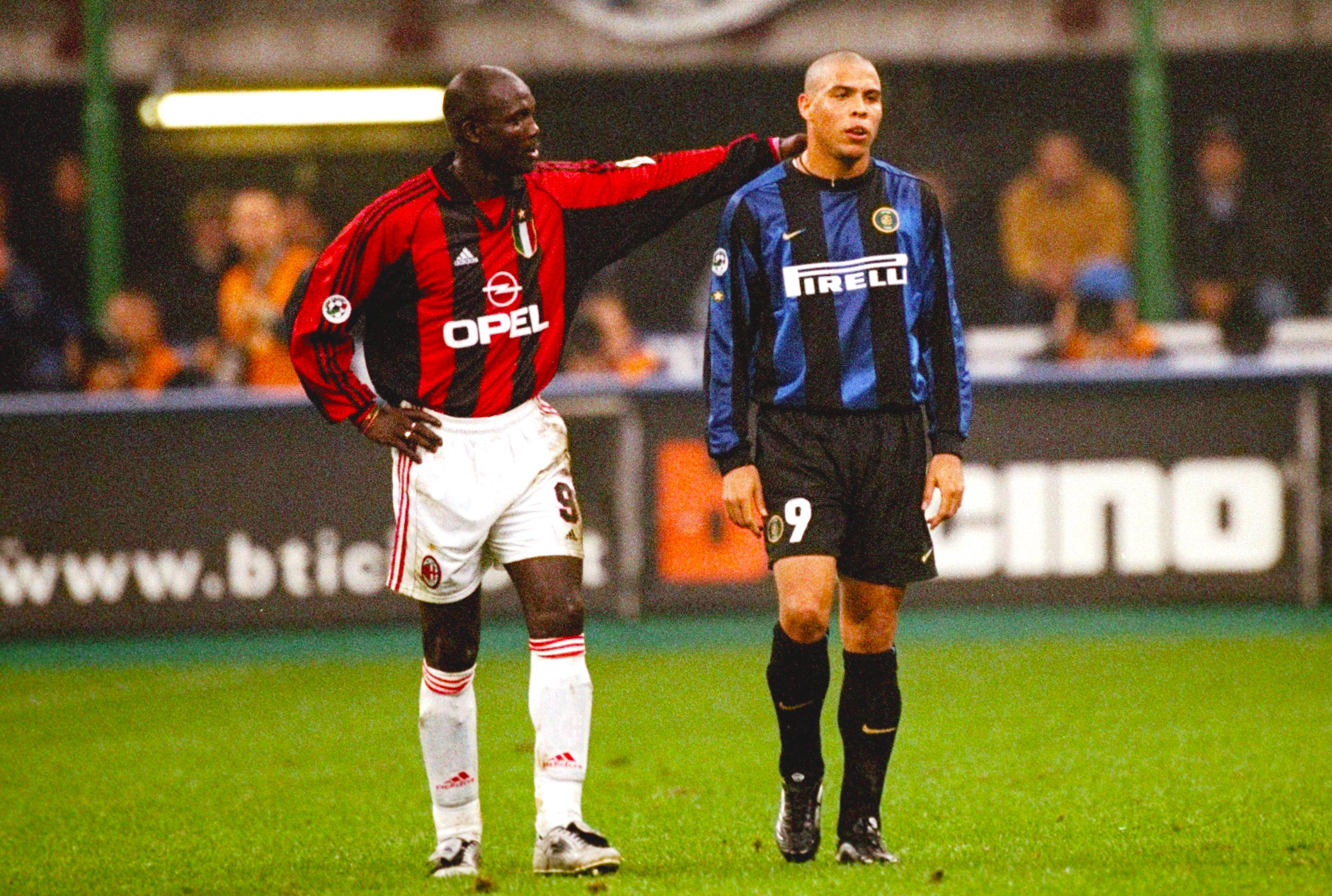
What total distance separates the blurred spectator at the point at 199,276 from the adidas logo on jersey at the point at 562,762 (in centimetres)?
1063

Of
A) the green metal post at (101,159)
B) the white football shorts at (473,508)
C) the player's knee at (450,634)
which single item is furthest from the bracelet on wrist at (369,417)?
the green metal post at (101,159)

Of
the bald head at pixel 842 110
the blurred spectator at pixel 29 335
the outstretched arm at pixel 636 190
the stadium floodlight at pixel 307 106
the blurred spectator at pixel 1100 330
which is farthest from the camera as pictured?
the stadium floodlight at pixel 307 106

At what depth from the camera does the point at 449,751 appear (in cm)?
564

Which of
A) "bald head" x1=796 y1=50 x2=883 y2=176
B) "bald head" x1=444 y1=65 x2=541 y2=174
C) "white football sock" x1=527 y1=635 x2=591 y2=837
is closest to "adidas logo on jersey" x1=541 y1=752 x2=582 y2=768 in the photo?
"white football sock" x1=527 y1=635 x2=591 y2=837

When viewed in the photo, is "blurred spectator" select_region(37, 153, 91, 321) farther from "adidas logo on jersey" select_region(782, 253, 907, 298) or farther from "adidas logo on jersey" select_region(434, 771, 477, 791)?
"adidas logo on jersey" select_region(782, 253, 907, 298)

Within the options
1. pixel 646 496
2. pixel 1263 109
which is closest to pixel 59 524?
pixel 646 496

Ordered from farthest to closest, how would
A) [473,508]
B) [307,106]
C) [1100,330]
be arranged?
[307,106], [1100,330], [473,508]

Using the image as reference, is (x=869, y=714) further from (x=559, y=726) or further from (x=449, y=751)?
(x=449, y=751)

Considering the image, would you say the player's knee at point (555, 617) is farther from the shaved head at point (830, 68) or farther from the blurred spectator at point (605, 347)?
the blurred spectator at point (605, 347)

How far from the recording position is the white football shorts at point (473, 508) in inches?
218

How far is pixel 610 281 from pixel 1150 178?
17.6 ft

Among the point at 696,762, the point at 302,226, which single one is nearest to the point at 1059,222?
the point at 302,226

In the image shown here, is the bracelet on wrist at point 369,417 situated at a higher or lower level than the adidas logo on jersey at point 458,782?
higher

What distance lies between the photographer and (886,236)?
215 inches
